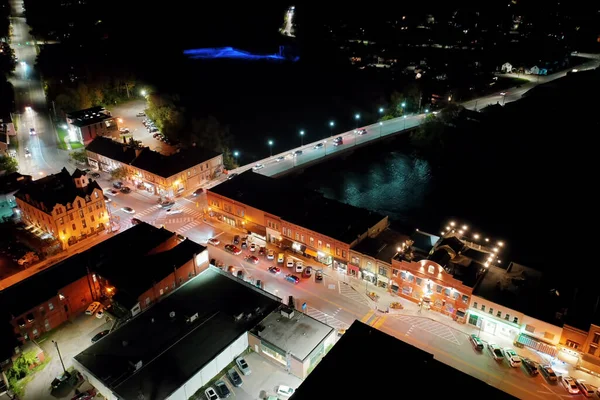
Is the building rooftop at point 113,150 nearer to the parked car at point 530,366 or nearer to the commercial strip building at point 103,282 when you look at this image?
the commercial strip building at point 103,282

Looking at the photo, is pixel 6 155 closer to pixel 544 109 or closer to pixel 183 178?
pixel 183 178

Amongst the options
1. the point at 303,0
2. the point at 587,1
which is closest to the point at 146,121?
the point at 303,0

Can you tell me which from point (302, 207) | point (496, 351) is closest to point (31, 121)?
point (302, 207)

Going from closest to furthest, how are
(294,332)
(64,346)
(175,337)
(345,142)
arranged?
1. (175,337)
2. (294,332)
3. (64,346)
4. (345,142)

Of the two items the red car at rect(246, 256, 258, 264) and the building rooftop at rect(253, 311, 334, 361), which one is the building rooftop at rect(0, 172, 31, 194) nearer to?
the red car at rect(246, 256, 258, 264)

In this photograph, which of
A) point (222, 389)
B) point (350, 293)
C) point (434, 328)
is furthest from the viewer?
point (350, 293)

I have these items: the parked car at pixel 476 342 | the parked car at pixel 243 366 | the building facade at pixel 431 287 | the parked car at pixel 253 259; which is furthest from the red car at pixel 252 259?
the parked car at pixel 476 342

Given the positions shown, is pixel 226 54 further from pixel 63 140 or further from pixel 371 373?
pixel 371 373
